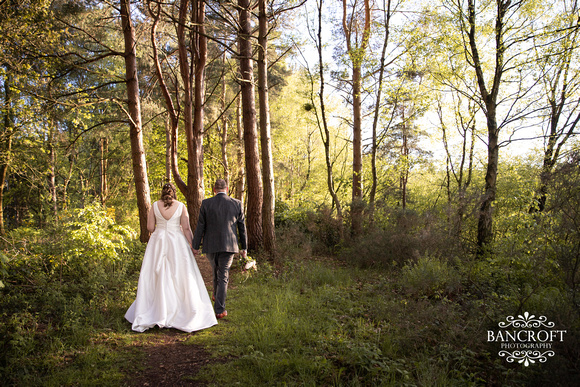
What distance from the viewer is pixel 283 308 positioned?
5188 mm

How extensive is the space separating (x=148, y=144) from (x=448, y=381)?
22.3 metres

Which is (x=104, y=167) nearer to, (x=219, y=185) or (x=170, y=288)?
(x=219, y=185)

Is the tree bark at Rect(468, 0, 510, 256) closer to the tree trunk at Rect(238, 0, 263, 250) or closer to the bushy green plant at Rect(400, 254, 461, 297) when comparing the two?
the bushy green plant at Rect(400, 254, 461, 297)

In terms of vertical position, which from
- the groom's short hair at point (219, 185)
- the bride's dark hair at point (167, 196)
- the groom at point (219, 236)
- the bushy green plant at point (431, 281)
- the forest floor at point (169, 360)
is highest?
the groom's short hair at point (219, 185)

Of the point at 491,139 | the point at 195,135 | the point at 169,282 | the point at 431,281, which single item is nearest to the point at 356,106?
the point at 491,139

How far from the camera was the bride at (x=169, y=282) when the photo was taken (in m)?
4.71

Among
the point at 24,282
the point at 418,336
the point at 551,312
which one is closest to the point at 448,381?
the point at 418,336

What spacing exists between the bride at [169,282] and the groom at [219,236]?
24 centimetres

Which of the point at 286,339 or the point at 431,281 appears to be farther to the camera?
the point at 431,281

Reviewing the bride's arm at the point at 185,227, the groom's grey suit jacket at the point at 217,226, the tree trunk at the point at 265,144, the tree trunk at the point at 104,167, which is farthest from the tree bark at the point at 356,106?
the tree trunk at the point at 104,167

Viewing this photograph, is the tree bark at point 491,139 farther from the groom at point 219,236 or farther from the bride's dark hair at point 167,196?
the bride's dark hair at point 167,196

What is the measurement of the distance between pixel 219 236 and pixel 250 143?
13.6 ft

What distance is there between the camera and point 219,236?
16.9 ft

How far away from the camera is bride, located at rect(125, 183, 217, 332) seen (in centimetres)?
471
